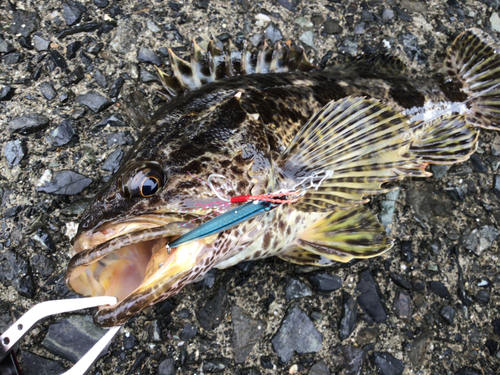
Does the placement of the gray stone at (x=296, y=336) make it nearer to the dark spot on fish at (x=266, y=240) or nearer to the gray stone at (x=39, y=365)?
the dark spot on fish at (x=266, y=240)

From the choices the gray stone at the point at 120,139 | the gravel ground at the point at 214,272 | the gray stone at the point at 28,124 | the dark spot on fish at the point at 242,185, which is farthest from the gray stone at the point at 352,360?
the gray stone at the point at 28,124

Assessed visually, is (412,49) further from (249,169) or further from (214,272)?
A: (214,272)

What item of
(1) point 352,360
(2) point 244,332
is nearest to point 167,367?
(2) point 244,332

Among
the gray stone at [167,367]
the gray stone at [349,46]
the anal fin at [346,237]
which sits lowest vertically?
the gray stone at [167,367]

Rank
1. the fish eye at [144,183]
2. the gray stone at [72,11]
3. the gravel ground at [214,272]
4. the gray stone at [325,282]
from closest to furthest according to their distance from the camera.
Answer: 1. the fish eye at [144,183]
2. the gravel ground at [214,272]
3. the gray stone at [325,282]
4. the gray stone at [72,11]

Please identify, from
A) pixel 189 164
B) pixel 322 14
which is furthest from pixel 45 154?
pixel 322 14

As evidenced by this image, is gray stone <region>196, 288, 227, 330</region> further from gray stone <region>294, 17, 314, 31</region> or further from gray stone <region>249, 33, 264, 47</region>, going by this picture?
gray stone <region>294, 17, 314, 31</region>

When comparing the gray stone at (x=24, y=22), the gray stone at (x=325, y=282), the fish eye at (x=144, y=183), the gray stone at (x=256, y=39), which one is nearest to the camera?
the fish eye at (x=144, y=183)
